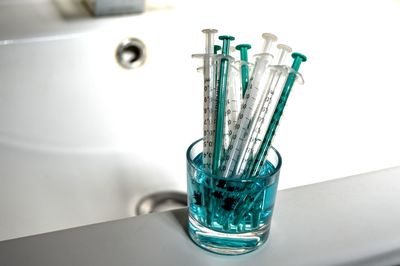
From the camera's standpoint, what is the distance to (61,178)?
770 millimetres

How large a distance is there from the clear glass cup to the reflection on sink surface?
371 millimetres

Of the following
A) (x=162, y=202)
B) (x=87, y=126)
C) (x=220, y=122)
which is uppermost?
(x=220, y=122)

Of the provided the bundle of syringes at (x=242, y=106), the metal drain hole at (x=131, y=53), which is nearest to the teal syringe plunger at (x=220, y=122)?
the bundle of syringes at (x=242, y=106)

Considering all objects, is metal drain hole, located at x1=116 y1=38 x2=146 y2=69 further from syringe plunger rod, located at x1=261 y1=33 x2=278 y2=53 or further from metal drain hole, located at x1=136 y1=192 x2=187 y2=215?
syringe plunger rod, located at x1=261 y1=33 x2=278 y2=53

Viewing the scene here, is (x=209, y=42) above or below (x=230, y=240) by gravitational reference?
above

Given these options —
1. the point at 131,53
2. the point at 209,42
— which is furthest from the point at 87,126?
the point at 209,42

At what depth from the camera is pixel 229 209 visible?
39cm

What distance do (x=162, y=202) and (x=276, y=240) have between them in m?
0.43

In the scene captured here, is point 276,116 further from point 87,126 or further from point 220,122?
point 87,126

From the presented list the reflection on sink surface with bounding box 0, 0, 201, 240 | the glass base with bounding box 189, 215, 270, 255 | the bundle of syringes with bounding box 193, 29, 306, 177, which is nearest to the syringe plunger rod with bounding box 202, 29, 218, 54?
the bundle of syringes with bounding box 193, 29, 306, 177

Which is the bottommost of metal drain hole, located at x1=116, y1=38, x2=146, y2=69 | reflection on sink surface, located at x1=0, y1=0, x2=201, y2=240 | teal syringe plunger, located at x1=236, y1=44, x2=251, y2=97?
reflection on sink surface, located at x1=0, y1=0, x2=201, y2=240

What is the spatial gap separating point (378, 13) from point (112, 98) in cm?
38

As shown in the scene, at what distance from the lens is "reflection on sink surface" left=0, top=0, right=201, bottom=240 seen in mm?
727

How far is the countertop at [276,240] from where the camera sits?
39cm
